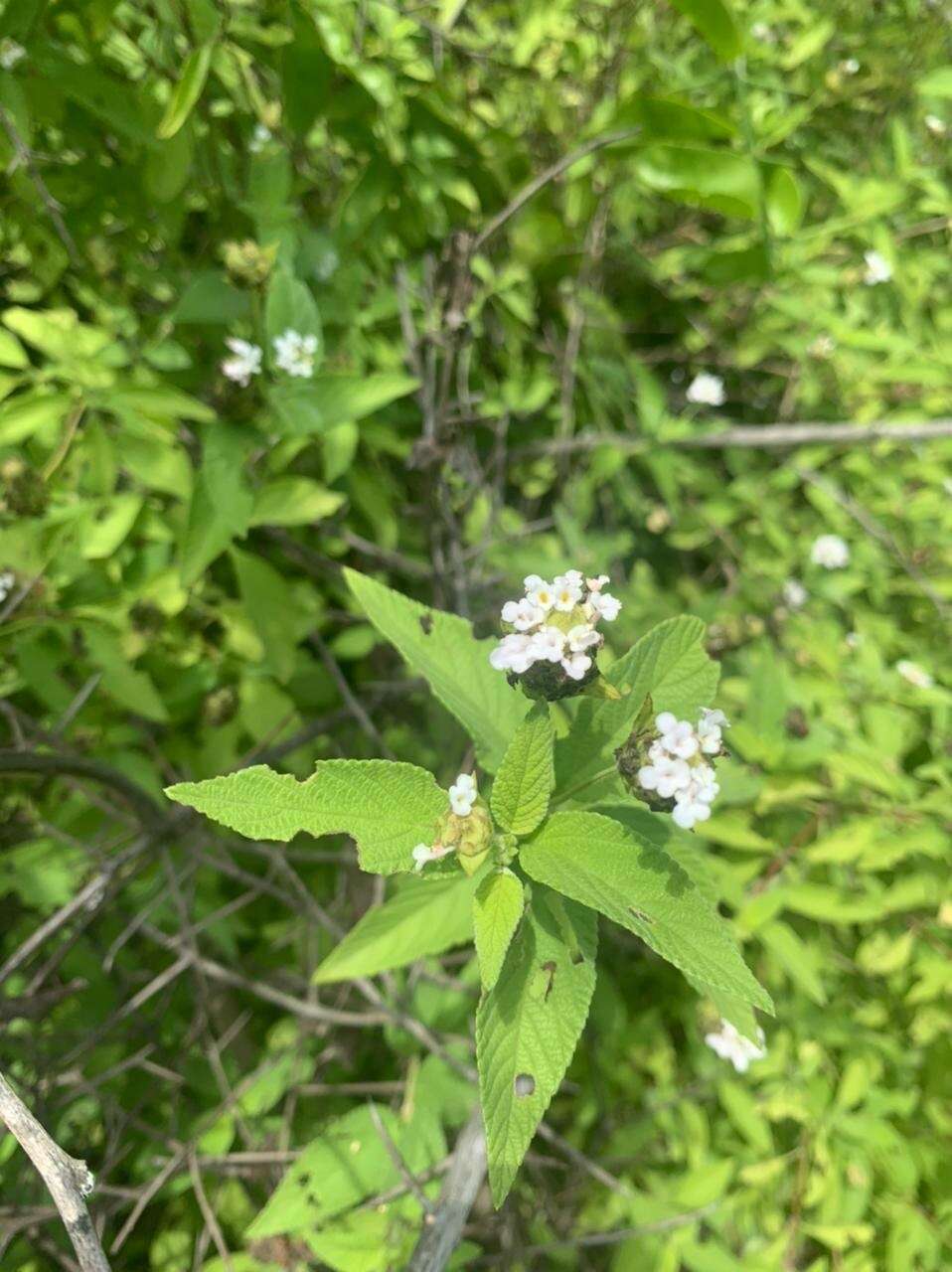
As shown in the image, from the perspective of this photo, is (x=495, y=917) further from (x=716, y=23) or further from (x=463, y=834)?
(x=716, y=23)

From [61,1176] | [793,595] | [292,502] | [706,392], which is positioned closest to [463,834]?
[61,1176]

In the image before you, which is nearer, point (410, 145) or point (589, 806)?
point (589, 806)

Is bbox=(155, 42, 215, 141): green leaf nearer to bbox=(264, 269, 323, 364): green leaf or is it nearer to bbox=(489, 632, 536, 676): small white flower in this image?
bbox=(264, 269, 323, 364): green leaf

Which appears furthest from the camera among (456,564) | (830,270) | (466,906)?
(830,270)

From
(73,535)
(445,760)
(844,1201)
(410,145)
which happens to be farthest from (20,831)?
(844,1201)

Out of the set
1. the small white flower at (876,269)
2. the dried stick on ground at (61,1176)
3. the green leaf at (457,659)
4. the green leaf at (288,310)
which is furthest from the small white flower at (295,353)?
the small white flower at (876,269)

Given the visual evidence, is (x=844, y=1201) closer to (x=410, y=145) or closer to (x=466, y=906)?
(x=466, y=906)

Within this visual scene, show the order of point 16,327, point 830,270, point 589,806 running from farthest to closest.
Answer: point 830,270
point 16,327
point 589,806
